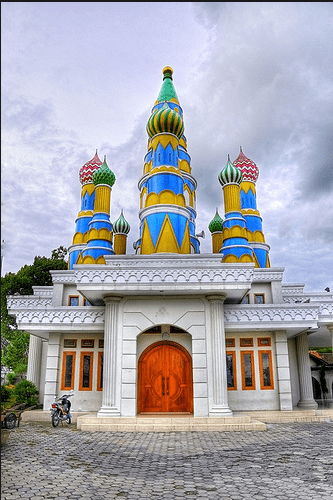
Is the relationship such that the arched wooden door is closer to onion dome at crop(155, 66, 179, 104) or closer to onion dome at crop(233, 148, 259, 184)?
onion dome at crop(233, 148, 259, 184)

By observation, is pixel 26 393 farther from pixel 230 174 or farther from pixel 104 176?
pixel 230 174

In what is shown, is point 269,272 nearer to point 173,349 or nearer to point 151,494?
point 173,349

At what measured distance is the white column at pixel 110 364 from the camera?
39.4ft

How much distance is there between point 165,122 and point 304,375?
12.4 metres

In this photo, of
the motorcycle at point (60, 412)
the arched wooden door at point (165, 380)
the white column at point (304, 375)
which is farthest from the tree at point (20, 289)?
the white column at point (304, 375)

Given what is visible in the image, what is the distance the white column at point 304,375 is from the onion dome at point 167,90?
14059 millimetres

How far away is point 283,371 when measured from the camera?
1428 centimetres

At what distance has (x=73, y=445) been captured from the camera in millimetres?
8883

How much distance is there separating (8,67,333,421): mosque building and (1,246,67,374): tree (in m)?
13.1

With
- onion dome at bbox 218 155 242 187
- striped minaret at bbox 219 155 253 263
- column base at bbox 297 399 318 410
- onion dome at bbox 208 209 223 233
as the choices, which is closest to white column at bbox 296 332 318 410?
column base at bbox 297 399 318 410

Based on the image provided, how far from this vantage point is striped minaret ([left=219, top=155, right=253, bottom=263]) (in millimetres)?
18203

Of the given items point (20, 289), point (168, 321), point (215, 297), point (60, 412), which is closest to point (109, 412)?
point (60, 412)

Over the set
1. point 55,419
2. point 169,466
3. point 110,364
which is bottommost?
point 169,466

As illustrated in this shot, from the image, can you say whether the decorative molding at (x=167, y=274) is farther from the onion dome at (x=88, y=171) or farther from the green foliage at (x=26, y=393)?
the onion dome at (x=88, y=171)
